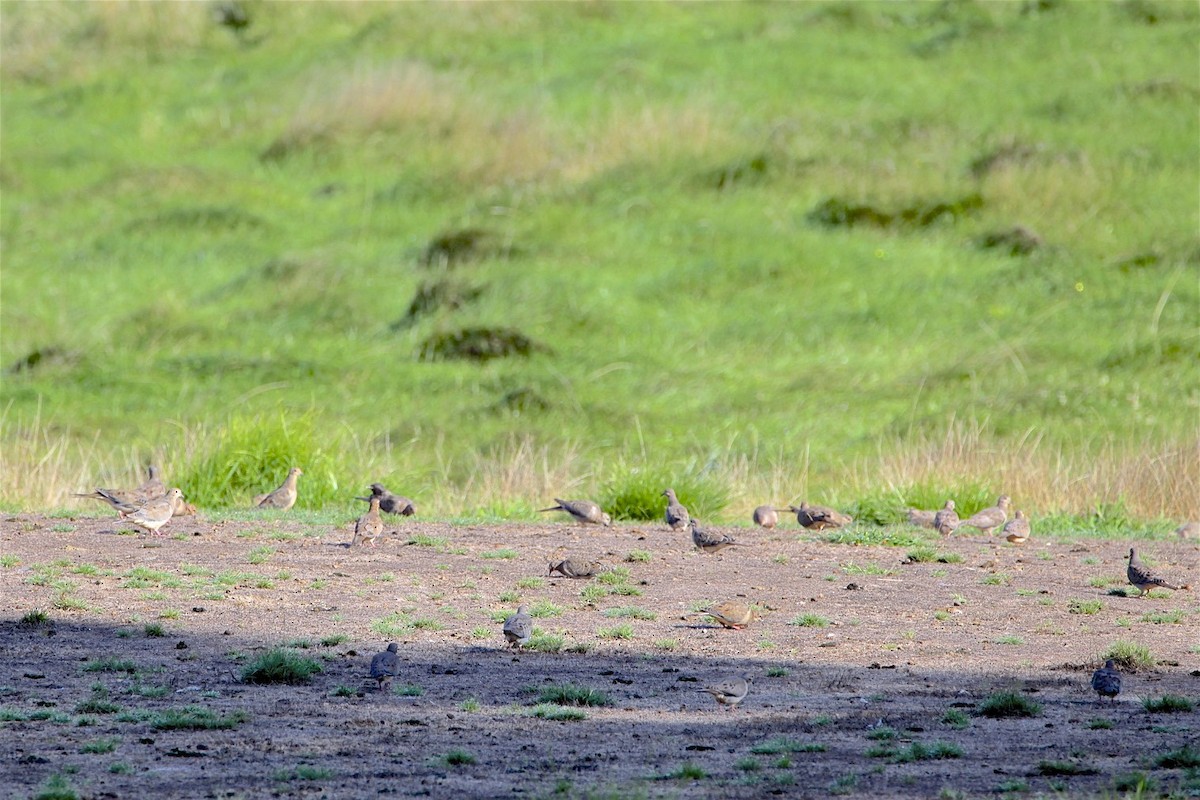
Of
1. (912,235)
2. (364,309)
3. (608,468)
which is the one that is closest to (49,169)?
(364,309)

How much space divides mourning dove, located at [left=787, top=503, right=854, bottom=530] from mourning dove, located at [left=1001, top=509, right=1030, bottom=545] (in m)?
1.34

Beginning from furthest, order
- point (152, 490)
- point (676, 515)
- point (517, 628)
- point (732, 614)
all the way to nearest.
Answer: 1. point (676, 515)
2. point (152, 490)
3. point (732, 614)
4. point (517, 628)

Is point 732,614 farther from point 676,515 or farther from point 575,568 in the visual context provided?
point 676,515

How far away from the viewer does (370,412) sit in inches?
806

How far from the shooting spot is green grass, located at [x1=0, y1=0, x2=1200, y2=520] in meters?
17.8

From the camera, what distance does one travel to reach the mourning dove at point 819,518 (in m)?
13.8

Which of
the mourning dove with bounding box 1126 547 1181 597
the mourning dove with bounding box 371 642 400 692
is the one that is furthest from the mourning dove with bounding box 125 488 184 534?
the mourning dove with bounding box 1126 547 1181 597

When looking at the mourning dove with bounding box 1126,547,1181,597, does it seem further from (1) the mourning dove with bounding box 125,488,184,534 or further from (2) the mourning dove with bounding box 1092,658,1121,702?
(1) the mourning dove with bounding box 125,488,184,534

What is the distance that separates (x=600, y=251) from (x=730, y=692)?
19.0 m

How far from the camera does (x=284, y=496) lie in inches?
565

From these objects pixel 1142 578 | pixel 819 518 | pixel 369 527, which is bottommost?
pixel 369 527

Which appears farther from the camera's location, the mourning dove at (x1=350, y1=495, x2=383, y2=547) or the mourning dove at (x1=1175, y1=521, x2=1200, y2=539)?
the mourning dove at (x1=1175, y1=521, x2=1200, y2=539)

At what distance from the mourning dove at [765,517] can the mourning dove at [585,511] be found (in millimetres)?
1272

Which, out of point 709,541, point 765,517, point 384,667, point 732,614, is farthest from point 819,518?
point 384,667
